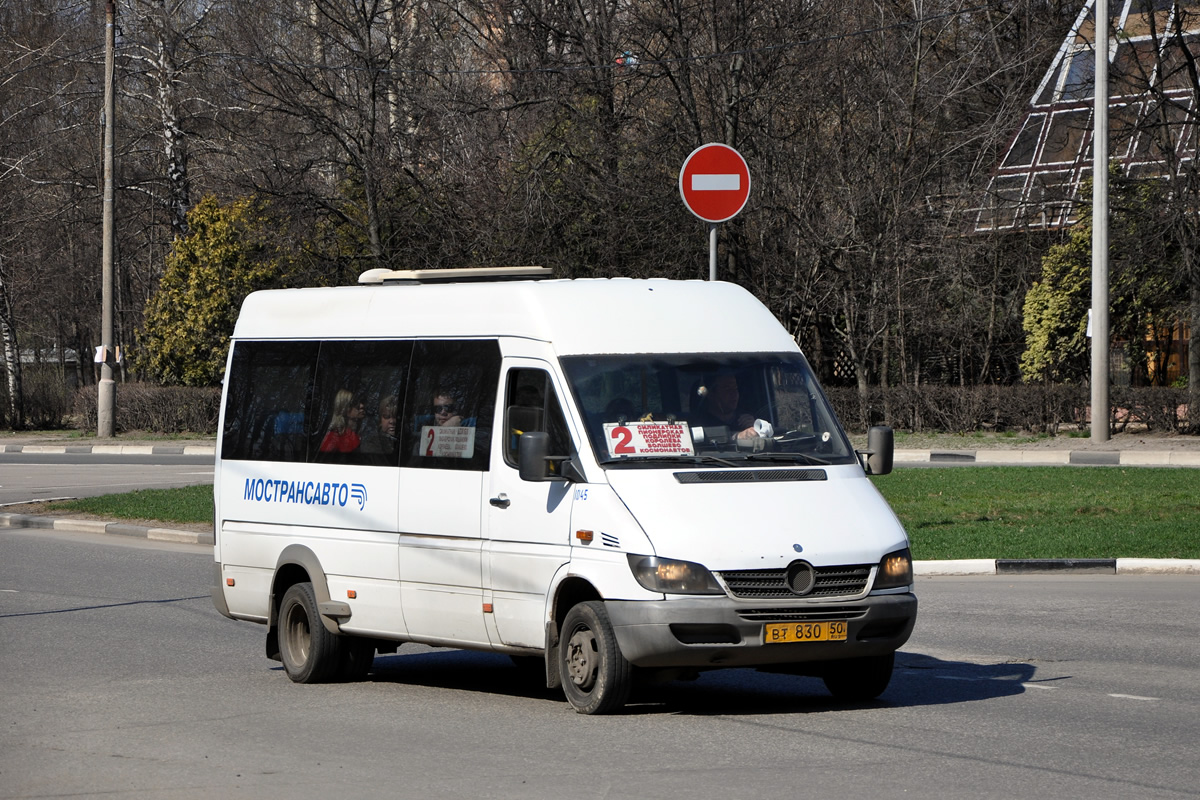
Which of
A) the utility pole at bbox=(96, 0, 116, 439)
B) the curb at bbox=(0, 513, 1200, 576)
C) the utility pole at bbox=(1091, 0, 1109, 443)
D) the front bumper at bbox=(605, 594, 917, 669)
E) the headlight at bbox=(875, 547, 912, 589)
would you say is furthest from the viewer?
the utility pole at bbox=(96, 0, 116, 439)

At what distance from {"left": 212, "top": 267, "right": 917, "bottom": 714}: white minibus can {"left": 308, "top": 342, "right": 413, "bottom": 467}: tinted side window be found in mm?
17

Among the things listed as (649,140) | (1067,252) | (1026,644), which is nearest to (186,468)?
(649,140)

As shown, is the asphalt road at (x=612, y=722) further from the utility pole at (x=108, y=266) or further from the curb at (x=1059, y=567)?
the utility pole at (x=108, y=266)

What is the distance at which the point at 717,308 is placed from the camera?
9.41m

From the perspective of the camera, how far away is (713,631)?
7938 mm

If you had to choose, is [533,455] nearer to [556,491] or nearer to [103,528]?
[556,491]

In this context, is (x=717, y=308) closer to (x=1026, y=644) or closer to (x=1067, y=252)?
(x=1026, y=644)

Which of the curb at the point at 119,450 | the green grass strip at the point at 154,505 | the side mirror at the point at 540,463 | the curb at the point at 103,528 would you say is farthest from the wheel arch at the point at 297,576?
the curb at the point at 119,450

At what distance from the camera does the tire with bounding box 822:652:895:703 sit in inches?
340

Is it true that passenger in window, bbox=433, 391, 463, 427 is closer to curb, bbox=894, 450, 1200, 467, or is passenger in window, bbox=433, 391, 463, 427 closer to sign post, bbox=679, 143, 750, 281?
sign post, bbox=679, 143, 750, 281

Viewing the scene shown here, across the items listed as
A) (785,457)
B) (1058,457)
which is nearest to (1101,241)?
(1058,457)

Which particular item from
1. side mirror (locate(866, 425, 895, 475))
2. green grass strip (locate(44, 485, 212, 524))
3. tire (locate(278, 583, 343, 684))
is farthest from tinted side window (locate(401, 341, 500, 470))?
green grass strip (locate(44, 485, 212, 524))

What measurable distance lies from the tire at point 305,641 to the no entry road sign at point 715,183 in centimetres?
511

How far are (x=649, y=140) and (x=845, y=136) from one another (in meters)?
4.28
